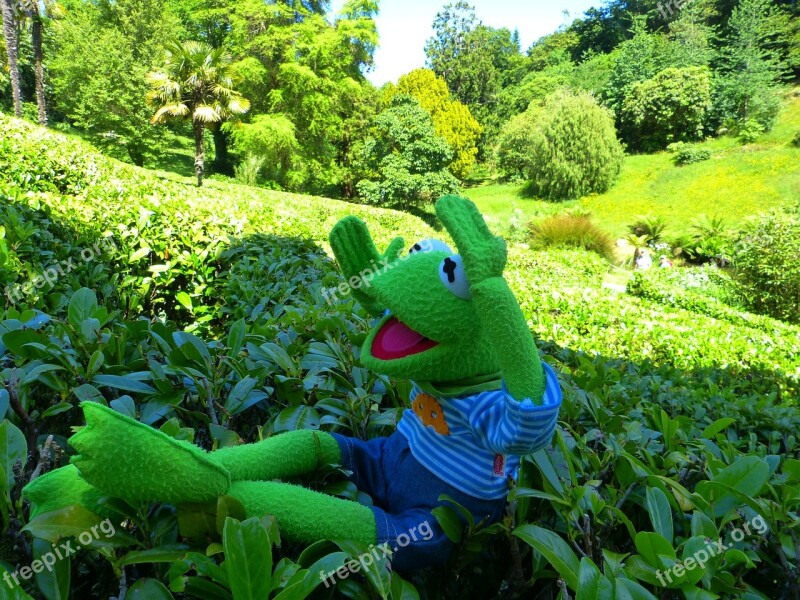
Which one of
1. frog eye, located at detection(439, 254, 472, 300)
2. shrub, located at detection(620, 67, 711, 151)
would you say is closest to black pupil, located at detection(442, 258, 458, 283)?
frog eye, located at detection(439, 254, 472, 300)

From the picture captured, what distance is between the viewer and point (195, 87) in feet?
57.1

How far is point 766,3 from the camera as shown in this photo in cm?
3128

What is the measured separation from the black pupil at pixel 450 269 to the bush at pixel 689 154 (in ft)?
105

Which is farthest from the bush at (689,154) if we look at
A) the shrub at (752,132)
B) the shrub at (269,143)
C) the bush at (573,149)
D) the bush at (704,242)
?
the shrub at (269,143)

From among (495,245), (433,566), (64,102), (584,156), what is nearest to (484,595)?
(433,566)

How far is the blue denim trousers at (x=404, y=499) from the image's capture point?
92 cm

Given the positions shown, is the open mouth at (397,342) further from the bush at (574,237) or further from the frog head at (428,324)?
the bush at (574,237)

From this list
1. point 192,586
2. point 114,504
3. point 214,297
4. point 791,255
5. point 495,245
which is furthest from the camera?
point 791,255

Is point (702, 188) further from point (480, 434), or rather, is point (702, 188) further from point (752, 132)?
point (480, 434)

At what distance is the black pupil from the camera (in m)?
1.02

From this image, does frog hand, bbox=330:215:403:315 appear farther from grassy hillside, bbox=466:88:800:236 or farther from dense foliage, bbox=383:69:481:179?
dense foliage, bbox=383:69:481:179

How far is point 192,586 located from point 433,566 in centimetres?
49

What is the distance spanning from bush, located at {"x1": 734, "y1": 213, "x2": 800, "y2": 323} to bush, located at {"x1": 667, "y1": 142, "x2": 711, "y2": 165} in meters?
18.8

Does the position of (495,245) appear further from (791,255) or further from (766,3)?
(766,3)
